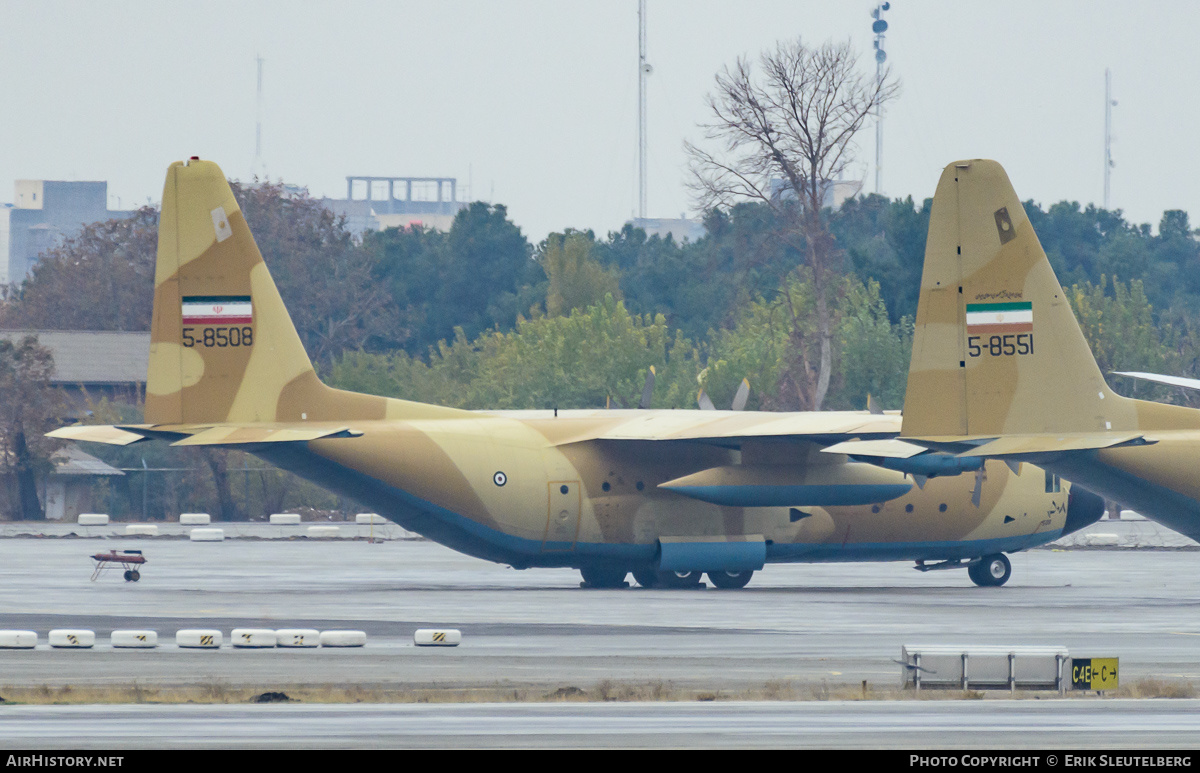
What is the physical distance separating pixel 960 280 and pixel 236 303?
1473 centimetres

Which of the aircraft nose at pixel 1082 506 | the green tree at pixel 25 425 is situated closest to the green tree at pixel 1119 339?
the aircraft nose at pixel 1082 506

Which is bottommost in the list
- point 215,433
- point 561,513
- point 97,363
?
point 561,513

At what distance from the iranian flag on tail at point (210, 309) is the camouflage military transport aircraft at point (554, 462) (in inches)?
1.2

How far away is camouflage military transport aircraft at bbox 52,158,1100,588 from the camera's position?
33.7 m

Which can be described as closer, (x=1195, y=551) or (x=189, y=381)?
(x=189, y=381)

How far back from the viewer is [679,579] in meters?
36.6

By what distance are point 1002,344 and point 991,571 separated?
32.2 ft

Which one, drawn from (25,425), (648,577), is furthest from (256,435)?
(25,425)

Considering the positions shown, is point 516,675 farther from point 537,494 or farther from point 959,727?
point 537,494

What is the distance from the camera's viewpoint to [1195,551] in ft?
170

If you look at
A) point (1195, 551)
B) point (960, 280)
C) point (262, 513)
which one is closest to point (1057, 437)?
point (960, 280)

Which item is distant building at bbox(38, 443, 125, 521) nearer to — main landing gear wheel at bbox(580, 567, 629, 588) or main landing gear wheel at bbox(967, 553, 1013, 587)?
main landing gear wheel at bbox(580, 567, 629, 588)

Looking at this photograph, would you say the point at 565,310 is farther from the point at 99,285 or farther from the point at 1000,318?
the point at 1000,318

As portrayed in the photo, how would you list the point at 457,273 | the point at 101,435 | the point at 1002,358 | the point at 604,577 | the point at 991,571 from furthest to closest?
the point at 457,273 → the point at 991,571 → the point at 604,577 → the point at 101,435 → the point at 1002,358
